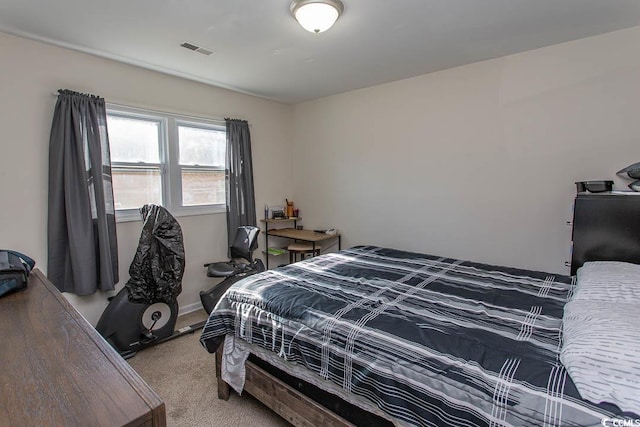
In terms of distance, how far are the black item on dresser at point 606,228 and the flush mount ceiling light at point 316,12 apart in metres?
2.04

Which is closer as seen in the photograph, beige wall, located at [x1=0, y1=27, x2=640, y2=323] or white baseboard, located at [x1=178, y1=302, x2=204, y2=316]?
beige wall, located at [x1=0, y1=27, x2=640, y2=323]

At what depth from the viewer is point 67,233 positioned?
101 inches

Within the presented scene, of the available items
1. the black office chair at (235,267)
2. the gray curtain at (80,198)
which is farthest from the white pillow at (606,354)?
the gray curtain at (80,198)

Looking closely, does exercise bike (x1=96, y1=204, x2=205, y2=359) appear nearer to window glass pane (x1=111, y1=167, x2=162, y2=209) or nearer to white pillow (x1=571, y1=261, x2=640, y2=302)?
window glass pane (x1=111, y1=167, x2=162, y2=209)

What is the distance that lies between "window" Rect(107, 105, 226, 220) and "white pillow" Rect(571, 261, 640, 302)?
333 cm

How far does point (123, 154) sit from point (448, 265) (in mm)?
3103

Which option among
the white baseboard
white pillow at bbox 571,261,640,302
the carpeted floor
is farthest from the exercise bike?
white pillow at bbox 571,261,640,302

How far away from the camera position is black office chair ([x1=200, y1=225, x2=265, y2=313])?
2.96m

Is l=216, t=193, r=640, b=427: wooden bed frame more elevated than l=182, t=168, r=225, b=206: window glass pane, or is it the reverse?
l=182, t=168, r=225, b=206: window glass pane

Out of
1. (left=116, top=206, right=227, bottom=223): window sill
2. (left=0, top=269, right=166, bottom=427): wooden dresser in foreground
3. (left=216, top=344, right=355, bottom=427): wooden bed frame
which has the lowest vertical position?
(left=216, top=344, right=355, bottom=427): wooden bed frame

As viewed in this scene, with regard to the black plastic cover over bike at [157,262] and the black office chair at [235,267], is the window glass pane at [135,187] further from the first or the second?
the black office chair at [235,267]

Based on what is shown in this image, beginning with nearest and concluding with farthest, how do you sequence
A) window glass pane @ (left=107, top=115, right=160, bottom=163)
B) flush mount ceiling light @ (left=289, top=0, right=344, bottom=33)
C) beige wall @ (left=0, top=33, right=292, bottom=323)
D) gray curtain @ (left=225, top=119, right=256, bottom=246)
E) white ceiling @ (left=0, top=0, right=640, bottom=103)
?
flush mount ceiling light @ (left=289, top=0, right=344, bottom=33) < white ceiling @ (left=0, top=0, right=640, bottom=103) < beige wall @ (left=0, top=33, right=292, bottom=323) < window glass pane @ (left=107, top=115, right=160, bottom=163) < gray curtain @ (left=225, top=119, right=256, bottom=246)

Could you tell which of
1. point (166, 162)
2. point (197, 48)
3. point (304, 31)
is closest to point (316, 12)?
point (304, 31)

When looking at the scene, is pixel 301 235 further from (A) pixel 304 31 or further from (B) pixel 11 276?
(B) pixel 11 276
